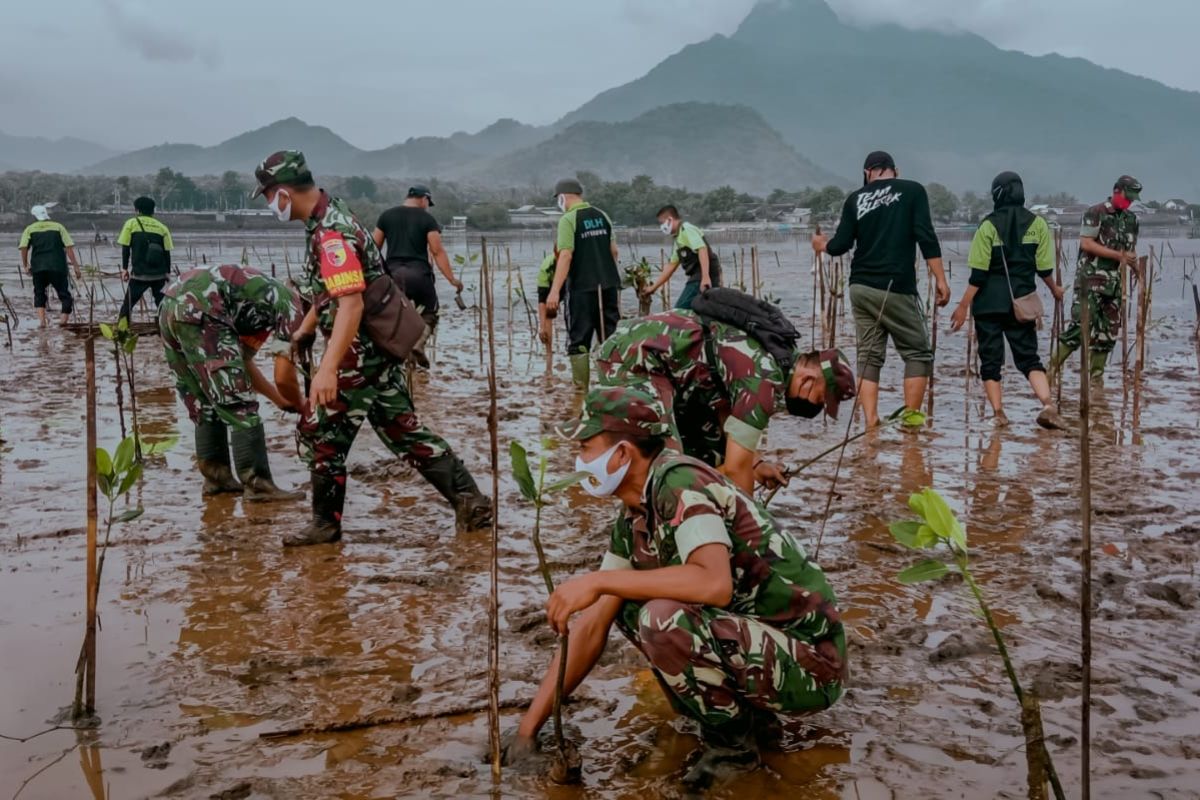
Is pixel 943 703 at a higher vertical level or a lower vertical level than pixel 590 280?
lower

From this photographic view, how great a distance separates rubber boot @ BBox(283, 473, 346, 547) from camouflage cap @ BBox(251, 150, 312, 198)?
1323 mm

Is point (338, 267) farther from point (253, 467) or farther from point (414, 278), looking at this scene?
point (414, 278)

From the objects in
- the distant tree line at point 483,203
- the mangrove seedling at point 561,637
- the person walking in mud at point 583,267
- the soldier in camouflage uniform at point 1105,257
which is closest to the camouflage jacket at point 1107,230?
the soldier in camouflage uniform at point 1105,257

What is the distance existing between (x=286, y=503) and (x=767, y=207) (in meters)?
60.3

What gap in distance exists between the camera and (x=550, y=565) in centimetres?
473

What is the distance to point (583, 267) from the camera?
8.58 metres

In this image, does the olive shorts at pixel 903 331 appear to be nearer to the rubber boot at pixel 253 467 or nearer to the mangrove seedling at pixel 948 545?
the rubber boot at pixel 253 467

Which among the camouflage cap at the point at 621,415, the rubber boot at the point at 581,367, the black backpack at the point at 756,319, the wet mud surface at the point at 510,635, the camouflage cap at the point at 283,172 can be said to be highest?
the camouflage cap at the point at 283,172

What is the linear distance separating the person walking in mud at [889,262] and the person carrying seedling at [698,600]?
4542 mm

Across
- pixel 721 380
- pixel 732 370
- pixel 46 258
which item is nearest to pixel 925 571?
pixel 732 370

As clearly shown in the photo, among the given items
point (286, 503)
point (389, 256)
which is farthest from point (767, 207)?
point (286, 503)

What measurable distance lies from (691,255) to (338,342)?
18.6ft

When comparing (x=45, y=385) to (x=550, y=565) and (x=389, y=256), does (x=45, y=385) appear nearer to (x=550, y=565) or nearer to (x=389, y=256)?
(x=389, y=256)

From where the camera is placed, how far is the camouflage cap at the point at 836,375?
348cm
